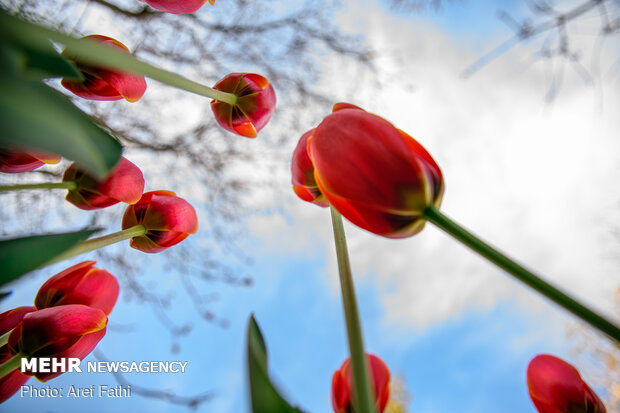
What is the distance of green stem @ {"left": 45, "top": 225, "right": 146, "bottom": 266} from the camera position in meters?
0.16

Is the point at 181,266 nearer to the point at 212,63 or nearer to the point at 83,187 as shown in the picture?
the point at 212,63

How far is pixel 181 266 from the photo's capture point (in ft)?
5.85

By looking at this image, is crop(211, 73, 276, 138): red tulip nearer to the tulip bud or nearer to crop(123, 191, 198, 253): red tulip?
crop(123, 191, 198, 253): red tulip

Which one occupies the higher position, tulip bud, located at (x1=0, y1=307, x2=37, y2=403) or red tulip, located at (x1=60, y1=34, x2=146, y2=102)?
red tulip, located at (x1=60, y1=34, x2=146, y2=102)

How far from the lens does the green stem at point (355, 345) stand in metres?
0.11

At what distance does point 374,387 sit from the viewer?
23 cm

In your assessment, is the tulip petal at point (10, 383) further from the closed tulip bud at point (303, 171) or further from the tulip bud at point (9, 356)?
the closed tulip bud at point (303, 171)

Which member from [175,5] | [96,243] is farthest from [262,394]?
[175,5]

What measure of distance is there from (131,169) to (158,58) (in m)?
1.68

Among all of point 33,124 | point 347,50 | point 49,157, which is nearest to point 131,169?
point 49,157

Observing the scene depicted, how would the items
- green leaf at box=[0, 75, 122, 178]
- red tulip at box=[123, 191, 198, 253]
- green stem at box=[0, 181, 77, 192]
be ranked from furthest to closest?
red tulip at box=[123, 191, 198, 253], green stem at box=[0, 181, 77, 192], green leaf at box=[0, 75, 122, 178]

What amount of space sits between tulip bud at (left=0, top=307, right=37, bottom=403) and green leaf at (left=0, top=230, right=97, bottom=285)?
0.14 meters

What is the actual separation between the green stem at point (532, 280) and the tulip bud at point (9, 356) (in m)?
0.27

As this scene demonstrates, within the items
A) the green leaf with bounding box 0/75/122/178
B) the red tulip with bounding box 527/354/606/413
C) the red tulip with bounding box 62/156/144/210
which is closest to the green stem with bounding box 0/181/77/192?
the red tulip with bounding box 62/156/144/210
